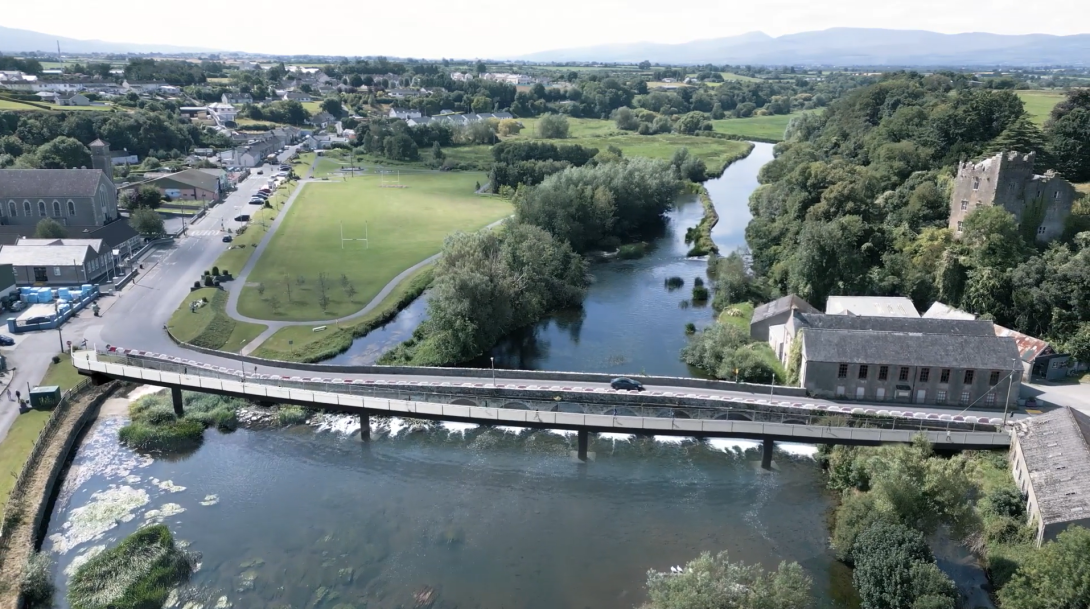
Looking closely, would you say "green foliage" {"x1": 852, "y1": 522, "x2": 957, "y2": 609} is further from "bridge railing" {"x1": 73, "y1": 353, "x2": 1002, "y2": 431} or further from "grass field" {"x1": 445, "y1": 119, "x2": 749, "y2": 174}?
"grass field" {"x1": 445, "y1": 119, "x2": 749, "y2": 174}

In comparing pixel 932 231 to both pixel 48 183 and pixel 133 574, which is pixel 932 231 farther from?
pixel 48 183

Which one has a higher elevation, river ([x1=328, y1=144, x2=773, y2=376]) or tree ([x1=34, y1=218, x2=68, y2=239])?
tree ([x1=34, y1=218, x2=68, y2=239])

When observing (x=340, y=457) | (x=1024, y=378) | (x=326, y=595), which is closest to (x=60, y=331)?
(x=340, y=457)

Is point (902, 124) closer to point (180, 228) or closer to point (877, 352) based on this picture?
point (877, 352)

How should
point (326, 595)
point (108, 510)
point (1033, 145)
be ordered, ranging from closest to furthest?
point (326, 595) < point (108, 510) < point (1033, 145)

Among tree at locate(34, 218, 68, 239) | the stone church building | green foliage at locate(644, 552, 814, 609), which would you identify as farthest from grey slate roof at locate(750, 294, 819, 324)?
tree at locate(34, 218, 68, 239)

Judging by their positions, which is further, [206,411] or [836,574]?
[206,411]
